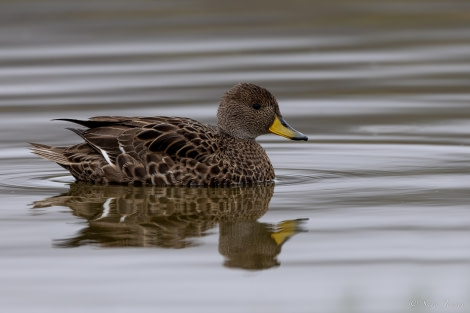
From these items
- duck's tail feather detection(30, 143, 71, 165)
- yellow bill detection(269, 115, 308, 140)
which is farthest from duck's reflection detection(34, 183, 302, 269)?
yellow bill detection(269, 115, 308, 140)

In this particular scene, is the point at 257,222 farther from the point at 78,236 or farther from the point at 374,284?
the point at 374,284

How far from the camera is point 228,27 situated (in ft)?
68.9

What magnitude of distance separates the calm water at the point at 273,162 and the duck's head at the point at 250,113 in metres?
0.42

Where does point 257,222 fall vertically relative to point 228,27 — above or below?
below

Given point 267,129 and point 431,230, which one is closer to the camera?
point 431,230

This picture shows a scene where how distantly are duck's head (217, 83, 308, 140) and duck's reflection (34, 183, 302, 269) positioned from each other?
0.66 metres

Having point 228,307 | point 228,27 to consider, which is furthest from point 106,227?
point 228,27

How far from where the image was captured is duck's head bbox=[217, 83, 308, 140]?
37.0 feet

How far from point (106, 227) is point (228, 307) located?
237 cm

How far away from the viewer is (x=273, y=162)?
12031 mm

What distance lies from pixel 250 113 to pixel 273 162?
0.87 m

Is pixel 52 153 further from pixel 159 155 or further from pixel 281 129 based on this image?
pixel 281 129

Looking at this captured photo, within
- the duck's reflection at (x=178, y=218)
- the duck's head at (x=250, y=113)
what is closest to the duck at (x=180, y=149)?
the duck's head at (x=250, y=113)

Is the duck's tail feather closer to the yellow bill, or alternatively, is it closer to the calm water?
the calm water
